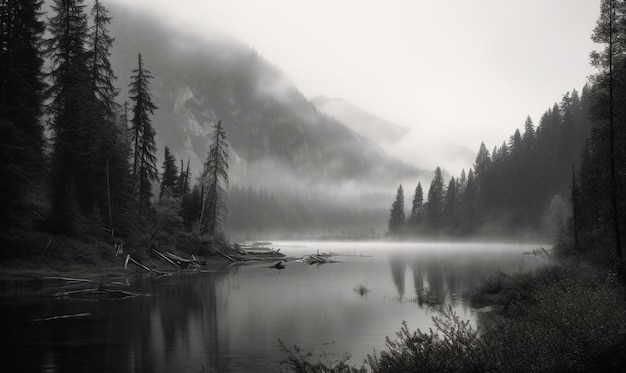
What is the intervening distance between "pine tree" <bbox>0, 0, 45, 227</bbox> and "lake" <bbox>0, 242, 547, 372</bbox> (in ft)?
31.2

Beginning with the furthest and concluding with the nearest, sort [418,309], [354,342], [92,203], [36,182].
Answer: [92,203], [36,182], [418,309], [354,342]

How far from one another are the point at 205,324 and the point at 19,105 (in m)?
26.0

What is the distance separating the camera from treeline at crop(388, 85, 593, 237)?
132 m

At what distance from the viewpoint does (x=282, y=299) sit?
32812mm

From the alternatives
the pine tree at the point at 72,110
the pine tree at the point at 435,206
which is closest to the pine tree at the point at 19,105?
the pine tree at the point at 72,110

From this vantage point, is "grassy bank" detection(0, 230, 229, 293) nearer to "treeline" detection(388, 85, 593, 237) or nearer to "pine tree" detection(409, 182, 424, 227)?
"treeline" detection(388, 85, 593, 237)

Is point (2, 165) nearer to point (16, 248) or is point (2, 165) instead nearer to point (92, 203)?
point (16, 248)

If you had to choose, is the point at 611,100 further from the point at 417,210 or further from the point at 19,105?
the point at 417,210

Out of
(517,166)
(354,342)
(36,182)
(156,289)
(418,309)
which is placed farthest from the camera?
(517,166)

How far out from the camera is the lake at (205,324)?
1633 cm

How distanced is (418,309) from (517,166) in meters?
130

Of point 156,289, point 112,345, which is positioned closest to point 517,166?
point 156,289

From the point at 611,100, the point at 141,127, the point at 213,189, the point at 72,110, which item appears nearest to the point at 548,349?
the point at 611,100

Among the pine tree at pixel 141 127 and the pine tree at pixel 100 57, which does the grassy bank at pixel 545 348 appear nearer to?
the pine tree at pixel 100 57
